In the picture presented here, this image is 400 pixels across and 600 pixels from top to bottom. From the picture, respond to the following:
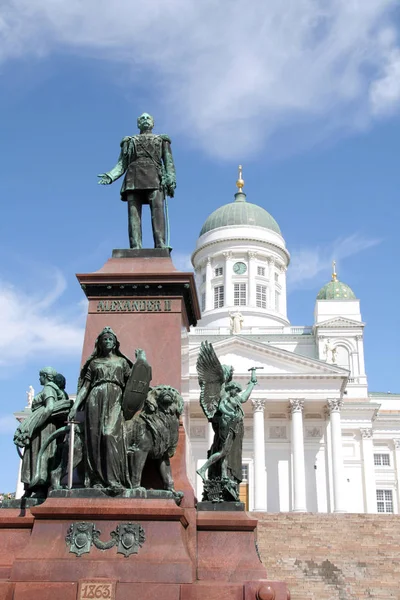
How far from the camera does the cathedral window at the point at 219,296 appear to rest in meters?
66.2

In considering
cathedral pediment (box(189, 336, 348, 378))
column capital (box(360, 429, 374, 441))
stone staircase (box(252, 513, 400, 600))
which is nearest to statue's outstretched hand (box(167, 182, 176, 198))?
stone staircase (box(252, 513, 400, 600))

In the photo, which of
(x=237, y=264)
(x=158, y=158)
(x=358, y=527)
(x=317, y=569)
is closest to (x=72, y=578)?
(x=158, y=158)

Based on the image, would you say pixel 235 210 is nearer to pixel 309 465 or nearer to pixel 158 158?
pixel 309 465

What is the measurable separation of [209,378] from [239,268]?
5880 cm

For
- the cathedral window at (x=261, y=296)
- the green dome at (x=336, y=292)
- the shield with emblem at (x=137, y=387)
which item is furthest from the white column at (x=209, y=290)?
the shield with emblem at (x=137, y=387)

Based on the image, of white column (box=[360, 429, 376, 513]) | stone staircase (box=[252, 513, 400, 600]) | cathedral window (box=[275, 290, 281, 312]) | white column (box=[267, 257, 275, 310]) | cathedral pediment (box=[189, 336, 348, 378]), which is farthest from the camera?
cathedral window (box=[275, 290, 281, 312])

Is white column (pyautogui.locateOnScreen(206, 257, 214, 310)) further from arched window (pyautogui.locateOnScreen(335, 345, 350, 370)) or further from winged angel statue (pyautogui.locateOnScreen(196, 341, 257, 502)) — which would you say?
winged angel statue (pyautogui.locateOnScreen(196, 341, 257, 502))

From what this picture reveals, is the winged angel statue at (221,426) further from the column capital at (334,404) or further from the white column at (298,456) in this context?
the column capital at (334,404)

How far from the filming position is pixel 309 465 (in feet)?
167

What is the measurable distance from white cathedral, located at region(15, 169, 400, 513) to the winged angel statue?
3704 centimetres

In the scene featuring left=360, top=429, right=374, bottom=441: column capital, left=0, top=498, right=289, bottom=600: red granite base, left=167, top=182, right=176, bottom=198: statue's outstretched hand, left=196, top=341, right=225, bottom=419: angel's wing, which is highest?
left=360, top=429, right=374, bottom=441: column capital

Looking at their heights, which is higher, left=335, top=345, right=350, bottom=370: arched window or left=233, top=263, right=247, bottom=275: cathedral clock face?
left=233, top=263, right=247, bottom=275: cathedral clock face

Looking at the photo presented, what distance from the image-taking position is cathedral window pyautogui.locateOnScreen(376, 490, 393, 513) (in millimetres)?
57562

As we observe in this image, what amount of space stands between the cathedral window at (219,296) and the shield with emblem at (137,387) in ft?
193
